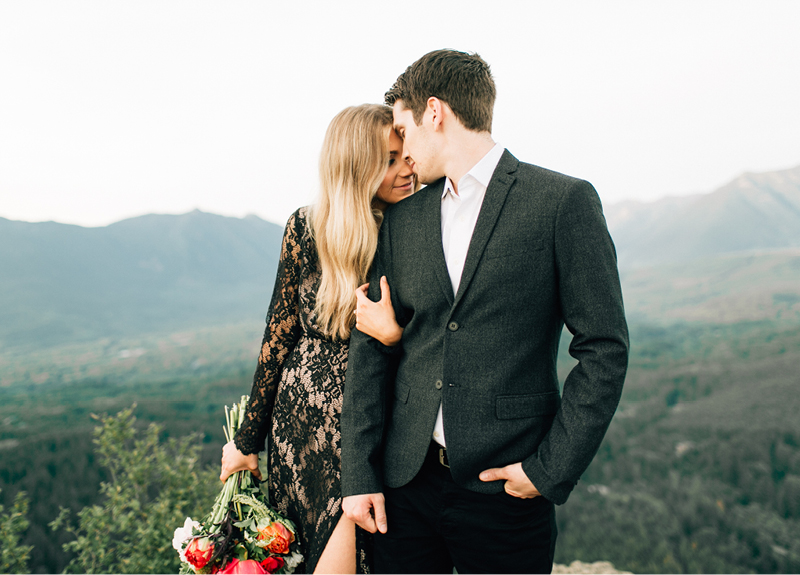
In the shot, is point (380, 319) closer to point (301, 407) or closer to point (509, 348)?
point (509, 348)

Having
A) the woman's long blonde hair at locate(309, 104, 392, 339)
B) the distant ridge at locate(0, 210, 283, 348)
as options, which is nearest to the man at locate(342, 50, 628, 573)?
the woman's long blonde hair at locate(309, 104, 392, 339)

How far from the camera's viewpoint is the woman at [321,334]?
62.5 inches

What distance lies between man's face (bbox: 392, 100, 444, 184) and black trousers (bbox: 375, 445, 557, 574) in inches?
32.9

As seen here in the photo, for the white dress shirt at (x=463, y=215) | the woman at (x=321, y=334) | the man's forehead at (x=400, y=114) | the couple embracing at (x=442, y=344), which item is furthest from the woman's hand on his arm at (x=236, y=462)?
the man's forehead at (x=400, y=114)

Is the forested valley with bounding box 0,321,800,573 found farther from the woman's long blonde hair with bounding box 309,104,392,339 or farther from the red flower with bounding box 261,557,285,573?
the woman's long blonde hair with bounding box 309,104,392,339

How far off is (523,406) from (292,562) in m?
1.07

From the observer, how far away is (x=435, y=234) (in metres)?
1.36

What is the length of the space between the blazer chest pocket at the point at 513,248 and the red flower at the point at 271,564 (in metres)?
1.31

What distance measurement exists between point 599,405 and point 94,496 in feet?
12.5

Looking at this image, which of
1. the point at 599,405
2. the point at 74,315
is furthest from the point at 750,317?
the point at 74,315


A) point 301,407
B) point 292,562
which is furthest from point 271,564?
point 301,407

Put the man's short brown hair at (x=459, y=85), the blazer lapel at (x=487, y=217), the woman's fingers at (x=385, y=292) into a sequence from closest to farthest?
the blazer lapel at (x=487, y=217) < the man's short brown hair at (x=459, y=85) < the woman's fingers at (x=385, y=292)

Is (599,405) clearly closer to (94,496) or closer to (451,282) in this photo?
(451,282)

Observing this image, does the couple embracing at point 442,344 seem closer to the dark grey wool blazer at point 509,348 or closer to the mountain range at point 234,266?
A: the dark grey wool blazer at point 509,348
